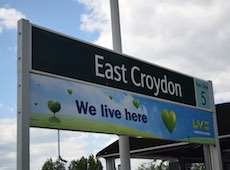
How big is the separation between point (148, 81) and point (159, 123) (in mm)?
648

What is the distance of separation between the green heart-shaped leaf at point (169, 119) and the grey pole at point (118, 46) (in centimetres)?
78

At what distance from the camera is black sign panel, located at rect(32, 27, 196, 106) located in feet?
15.6

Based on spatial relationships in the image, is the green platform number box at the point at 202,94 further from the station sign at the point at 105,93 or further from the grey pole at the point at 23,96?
the grey pole at the point at 23,96

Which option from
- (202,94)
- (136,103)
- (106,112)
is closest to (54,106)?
(106,112)

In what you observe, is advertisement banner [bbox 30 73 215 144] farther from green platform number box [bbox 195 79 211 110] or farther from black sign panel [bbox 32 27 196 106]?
green platform number box [bbox 195 79 211 110]

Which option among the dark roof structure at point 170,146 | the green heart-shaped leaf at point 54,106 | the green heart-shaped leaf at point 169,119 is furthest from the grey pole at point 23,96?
the dark roof structure at point 170,146

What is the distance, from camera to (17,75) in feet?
14.7

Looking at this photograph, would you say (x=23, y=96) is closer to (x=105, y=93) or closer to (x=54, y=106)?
(x=54, y=106)

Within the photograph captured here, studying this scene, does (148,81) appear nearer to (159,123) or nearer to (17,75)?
(159,123)

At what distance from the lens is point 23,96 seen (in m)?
4.35

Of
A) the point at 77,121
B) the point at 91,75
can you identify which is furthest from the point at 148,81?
the point at 77,121

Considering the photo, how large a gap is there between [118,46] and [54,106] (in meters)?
2.34

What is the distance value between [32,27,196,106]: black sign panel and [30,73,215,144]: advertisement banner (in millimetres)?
114

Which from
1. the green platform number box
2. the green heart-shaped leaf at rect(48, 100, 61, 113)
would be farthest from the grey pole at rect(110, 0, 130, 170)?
the green heart-shaped leaf at rect(48, 100, 61, 113)
